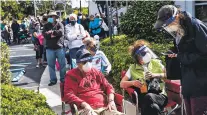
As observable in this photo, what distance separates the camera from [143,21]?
9.94m

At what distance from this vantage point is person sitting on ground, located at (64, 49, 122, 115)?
15.4 feet

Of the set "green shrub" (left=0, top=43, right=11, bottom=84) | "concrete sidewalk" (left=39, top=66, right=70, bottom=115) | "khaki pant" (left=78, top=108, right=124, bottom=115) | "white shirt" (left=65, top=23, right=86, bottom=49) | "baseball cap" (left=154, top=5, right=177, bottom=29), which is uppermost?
"baseball cap" (left=154, top=5, right=177, bottom=29)

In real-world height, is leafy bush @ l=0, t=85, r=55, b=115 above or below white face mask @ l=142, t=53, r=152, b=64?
below

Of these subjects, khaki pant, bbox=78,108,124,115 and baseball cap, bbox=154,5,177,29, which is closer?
baseball cap, bbox=154,5,177,29

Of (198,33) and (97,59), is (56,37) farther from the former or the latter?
(198,33)

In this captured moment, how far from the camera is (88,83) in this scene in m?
4.86

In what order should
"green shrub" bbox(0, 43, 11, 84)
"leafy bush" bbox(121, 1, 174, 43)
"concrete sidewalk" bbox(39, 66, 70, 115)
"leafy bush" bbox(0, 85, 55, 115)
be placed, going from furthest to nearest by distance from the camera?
1. "leafy bush" bbox(121, 1, 174, 43)
2. "concrete sidewalk" bbox(39, 66, 70, 115)
3. "green shrub" bbox(0, 43, 11, 84)
4. "leafy bush" bbox(0, 85, 55, 115)

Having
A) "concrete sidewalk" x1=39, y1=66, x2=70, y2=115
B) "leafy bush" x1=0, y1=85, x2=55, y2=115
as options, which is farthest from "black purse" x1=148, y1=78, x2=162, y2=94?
"concrete sidewalk" x1=39, y1=66, x2=70, y2=115

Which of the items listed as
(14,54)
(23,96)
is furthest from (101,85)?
(14,54)

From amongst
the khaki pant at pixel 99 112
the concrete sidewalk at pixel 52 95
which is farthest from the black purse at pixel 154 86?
the concrete sidewalk at pixel 52 95

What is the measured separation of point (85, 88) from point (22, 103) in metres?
1.01

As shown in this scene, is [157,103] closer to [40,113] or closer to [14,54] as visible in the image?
[40,113]

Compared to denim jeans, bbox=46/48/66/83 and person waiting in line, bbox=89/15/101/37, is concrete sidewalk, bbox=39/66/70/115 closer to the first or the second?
denim jeans, bbox=46/48/66/83

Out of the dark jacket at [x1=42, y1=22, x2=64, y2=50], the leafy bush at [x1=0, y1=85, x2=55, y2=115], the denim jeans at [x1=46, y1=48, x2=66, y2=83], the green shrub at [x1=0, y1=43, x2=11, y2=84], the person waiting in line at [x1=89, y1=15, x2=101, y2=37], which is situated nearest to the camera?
the leafy bush at [x1=0, y1=85, x2=55, y2=115]
